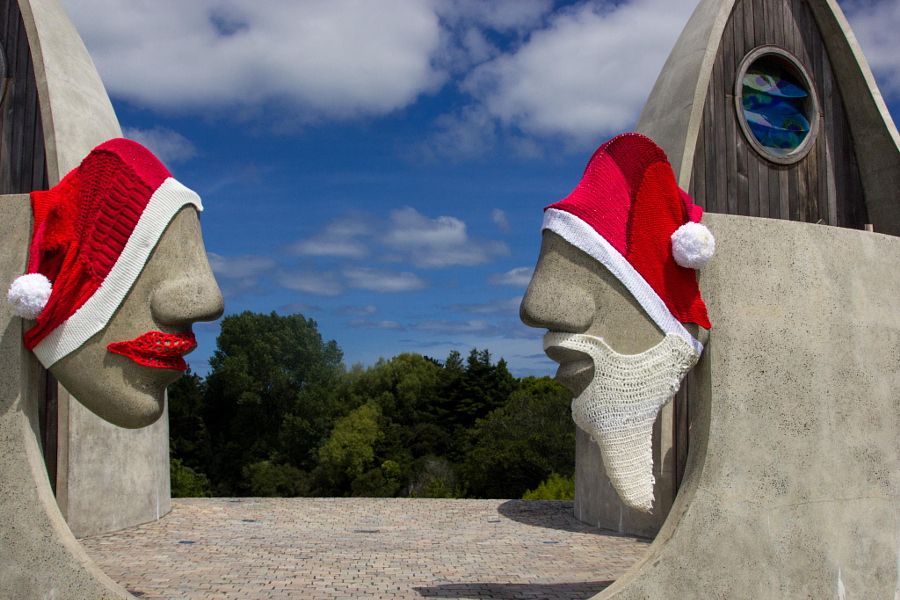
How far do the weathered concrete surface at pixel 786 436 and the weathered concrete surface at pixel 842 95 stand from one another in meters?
4.01

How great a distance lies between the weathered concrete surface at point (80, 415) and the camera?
28.8 ft

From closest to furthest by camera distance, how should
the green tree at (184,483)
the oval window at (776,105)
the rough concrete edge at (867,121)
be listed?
the oval window at (776,105) → the rough concrete edge at (867,121) → the green tree at (184,483)

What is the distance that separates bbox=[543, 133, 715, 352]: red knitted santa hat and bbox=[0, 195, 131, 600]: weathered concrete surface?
3657mm

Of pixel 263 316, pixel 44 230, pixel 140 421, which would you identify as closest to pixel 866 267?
pixel 140 421

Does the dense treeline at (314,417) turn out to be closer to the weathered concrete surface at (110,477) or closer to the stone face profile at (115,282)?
the weathered concrete surface at (110,477)

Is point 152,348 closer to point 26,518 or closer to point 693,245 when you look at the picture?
point 26,518

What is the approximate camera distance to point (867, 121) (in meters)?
9.59

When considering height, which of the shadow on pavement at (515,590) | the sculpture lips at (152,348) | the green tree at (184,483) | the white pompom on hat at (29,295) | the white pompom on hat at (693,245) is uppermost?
the white pompom on hat at (693,245)

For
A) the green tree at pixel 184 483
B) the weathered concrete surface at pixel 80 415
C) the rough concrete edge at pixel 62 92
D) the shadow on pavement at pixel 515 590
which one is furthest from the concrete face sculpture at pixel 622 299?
the green tree at pixel 184 483

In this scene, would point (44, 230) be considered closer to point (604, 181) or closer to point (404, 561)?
A: point (604, 181)

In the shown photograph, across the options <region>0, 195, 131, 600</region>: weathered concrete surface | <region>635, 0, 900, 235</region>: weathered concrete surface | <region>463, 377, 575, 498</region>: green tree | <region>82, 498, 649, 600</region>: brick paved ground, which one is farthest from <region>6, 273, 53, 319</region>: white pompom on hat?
<region>463, 377, 575, 498</region>: green tree

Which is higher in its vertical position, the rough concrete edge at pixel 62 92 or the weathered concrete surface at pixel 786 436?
the rough concrete edge at pixel 62 92

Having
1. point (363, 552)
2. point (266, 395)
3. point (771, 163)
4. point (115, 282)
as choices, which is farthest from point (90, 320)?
point (266, 395)

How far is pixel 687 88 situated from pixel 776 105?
1.35m
